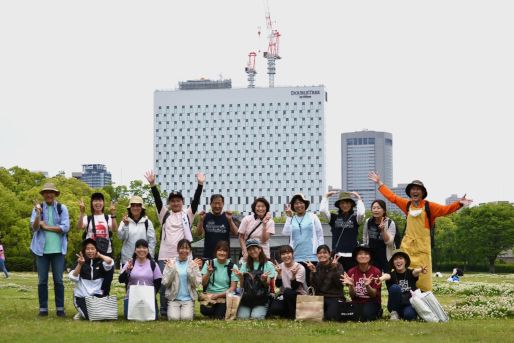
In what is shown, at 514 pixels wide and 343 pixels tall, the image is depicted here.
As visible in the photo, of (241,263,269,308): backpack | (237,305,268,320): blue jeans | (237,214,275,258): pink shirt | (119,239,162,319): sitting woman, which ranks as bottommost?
(237,305,268,320): blue jeans

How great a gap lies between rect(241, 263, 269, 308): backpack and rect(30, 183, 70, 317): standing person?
3524 mm

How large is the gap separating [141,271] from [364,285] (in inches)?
166

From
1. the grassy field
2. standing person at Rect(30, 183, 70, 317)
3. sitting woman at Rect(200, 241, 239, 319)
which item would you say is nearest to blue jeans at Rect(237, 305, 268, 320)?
sitting woman at Rect(200, 241, 239, 319)

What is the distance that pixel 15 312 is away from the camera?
1697 centimetres

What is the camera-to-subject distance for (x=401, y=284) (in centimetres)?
1620

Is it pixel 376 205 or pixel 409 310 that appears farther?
pixel 376 205

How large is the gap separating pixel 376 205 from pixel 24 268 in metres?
51.1

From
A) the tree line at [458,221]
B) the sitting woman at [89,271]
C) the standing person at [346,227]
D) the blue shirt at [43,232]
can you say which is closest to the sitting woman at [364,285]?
the standing person at [346,227]

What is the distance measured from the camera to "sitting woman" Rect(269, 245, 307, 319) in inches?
640

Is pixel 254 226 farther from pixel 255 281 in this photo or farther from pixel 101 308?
pixel 101 308

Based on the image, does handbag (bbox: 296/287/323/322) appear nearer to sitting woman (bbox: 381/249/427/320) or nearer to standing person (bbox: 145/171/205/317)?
sitting woman (bbox: 381/249/427/320)

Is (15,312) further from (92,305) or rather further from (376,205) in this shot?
(376,205)

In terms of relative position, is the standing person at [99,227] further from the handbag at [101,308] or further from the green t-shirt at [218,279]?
the green t-shirt at [218,279]

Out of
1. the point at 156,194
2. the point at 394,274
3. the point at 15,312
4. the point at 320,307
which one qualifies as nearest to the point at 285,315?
the point at 320,307
